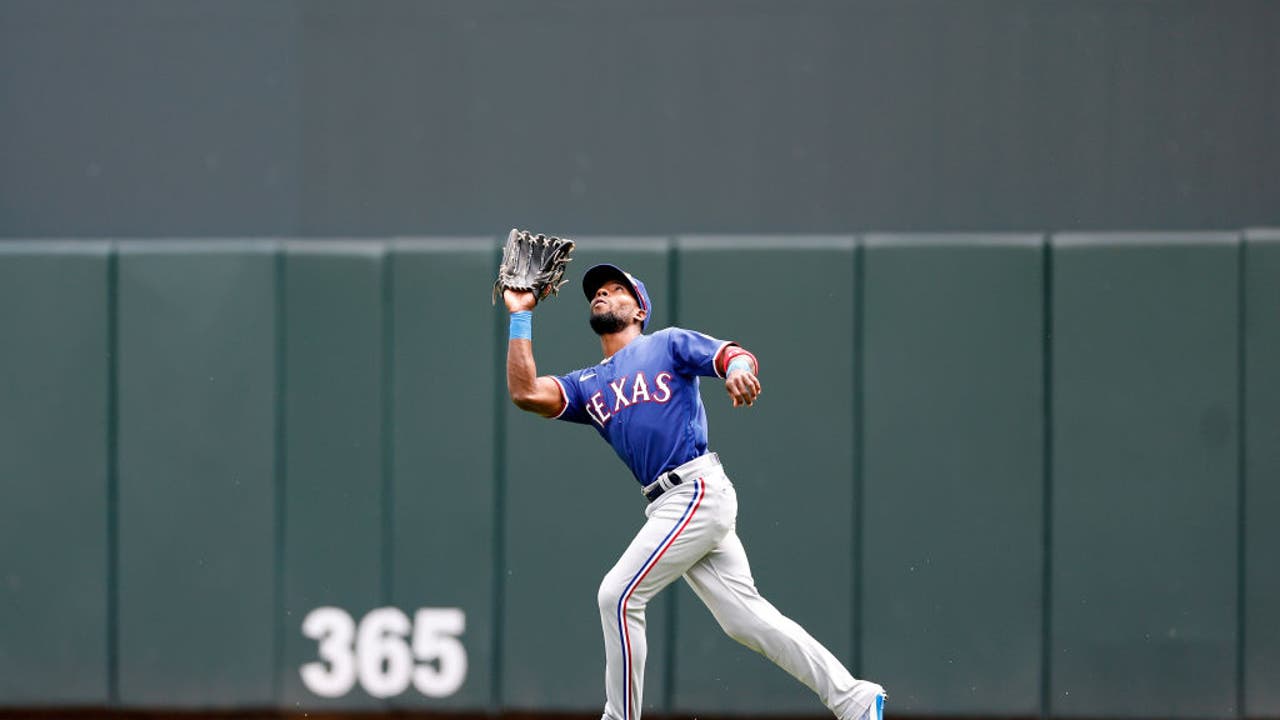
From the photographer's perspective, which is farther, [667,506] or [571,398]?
[571,398]

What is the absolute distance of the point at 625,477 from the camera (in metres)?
5.30

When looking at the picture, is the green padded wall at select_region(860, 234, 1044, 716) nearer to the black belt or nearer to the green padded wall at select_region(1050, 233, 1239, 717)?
the green padded wall at select_region(1050, 233, 1239, 717)

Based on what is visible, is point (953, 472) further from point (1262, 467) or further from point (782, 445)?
point (1262, 467)

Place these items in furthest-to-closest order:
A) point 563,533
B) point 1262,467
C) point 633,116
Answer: point 633,116, point 563,533, point 1262,467

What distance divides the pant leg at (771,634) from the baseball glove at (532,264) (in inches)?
40.1

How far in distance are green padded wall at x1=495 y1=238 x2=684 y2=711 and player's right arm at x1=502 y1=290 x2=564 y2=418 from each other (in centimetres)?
117

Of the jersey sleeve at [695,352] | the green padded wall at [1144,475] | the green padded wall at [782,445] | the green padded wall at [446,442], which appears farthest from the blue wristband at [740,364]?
the green padded wall at [1144,475]

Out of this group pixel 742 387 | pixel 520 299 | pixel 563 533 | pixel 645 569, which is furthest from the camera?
pixel 563 533

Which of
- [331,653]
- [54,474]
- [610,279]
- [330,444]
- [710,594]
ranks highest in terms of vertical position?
[610,279]

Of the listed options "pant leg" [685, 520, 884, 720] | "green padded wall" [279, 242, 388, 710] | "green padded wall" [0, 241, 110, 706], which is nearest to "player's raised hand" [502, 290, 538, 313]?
"pant leg" [685, 520, 884, 720]

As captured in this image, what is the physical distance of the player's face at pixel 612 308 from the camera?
4.25m

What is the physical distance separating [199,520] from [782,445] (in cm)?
246

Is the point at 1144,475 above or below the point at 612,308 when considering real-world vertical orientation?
below

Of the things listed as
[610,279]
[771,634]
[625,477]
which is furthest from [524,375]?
[625,477]
